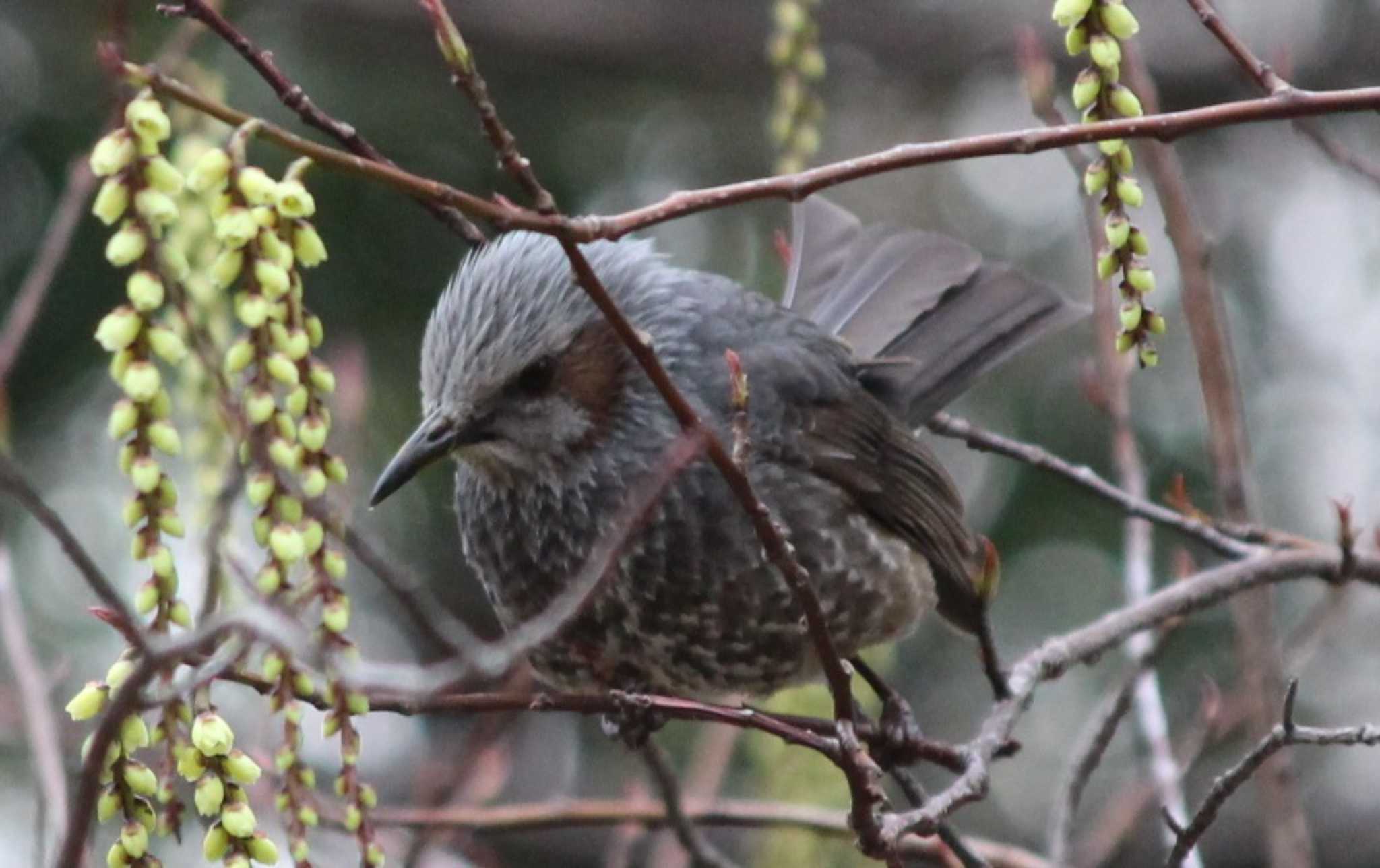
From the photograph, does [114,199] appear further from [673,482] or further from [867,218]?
[867,218]

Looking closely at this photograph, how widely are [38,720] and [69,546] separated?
51.1 inches

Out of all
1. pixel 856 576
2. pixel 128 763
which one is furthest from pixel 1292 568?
pixel 128 763

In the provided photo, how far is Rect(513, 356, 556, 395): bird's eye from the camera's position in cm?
373

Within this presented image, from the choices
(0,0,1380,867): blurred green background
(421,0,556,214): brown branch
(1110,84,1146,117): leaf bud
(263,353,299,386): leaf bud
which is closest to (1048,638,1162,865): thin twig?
(1110,84,1146,117): leaf bud

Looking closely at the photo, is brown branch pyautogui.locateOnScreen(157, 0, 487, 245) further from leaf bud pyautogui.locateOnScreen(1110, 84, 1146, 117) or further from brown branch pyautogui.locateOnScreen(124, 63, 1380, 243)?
leaf bud pyautogui.locateOnScreen(1110, 84, 1146, 117)

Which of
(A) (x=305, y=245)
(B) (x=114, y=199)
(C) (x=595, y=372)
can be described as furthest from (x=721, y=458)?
(C) (x=595, y=372)

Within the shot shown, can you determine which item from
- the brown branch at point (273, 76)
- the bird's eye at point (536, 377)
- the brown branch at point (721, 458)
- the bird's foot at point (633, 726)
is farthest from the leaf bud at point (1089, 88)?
the bird's eye at point (536, 377)

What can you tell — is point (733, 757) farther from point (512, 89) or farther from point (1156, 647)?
point (1156, 647)

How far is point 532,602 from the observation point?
3.85 meters

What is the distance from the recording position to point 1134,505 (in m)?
3.66

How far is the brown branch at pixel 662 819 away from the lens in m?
3.43

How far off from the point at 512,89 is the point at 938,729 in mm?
3169

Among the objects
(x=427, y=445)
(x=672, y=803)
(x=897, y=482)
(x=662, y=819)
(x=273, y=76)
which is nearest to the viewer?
(x=273, y=76)

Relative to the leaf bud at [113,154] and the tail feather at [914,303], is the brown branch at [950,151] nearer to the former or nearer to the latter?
the leaf bud at [113,154]
